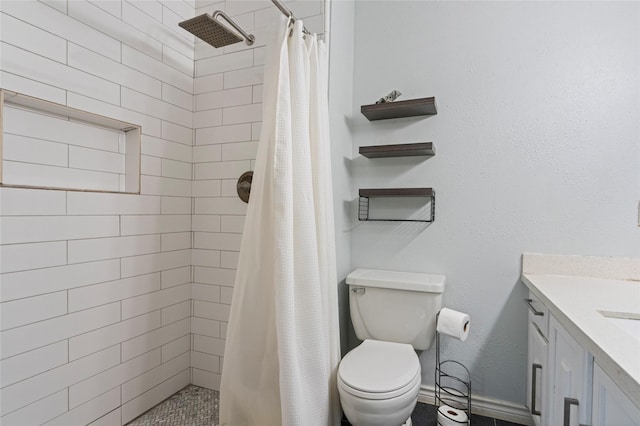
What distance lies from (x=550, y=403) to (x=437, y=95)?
1.54 m

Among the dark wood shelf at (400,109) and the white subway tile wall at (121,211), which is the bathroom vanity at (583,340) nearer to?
the dark wood shelf at (400,109)

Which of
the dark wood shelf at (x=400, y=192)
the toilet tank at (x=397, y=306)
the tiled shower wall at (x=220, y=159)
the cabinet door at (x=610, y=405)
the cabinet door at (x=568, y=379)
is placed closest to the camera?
the cabinet door at (x=610, y=405)

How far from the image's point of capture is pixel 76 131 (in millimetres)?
1487

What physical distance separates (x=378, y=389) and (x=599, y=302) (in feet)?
2.85

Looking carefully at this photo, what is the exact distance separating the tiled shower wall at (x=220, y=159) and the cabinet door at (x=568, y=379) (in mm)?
1546

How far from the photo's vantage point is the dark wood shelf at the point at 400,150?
1.76 meters

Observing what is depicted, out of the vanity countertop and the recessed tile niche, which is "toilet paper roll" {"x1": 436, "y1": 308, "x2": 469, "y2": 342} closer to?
the vanity countertop

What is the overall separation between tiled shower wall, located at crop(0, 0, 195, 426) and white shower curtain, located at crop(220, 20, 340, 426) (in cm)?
56

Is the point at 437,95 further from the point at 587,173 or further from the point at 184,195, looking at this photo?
the point at 184,195

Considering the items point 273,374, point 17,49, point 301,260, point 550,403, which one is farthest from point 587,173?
point 17,49

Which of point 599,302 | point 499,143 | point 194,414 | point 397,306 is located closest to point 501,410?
point 397,306

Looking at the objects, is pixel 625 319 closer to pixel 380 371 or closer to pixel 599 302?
pixel 599 302

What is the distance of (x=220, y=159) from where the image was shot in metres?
1.98

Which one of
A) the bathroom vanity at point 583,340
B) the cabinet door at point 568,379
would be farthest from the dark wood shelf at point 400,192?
the cabinet door at point 568,379
